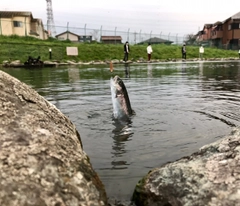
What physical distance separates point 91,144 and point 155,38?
72.4 m

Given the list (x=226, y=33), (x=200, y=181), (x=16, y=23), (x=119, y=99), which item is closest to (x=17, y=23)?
(x=16, y=23)

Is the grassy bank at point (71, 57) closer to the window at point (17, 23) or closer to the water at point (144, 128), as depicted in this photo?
the window at point (17, 23)

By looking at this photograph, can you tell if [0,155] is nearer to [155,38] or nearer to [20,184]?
[20,184]

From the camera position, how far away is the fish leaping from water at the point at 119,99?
20.5 feet

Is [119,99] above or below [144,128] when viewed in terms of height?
above

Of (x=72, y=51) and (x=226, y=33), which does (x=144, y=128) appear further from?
(x=226, y=33)

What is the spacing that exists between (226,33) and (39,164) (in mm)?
66906

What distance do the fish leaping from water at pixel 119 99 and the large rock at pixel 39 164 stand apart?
3.31 m

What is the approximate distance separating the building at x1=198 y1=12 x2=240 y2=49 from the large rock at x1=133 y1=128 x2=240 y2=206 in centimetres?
6139

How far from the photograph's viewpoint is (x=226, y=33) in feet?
207

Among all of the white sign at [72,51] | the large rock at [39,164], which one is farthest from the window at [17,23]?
the large rock at [39,164]

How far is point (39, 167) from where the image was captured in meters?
2.19

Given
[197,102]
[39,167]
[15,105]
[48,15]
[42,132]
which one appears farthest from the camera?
[48,15]

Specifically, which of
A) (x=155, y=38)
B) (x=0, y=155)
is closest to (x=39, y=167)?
(x=0, y=155)
